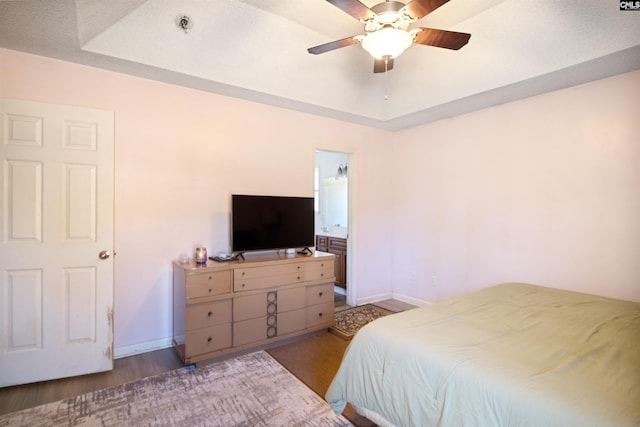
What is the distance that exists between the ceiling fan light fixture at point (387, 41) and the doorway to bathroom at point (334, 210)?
295 cm

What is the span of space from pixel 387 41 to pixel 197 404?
2.68 m

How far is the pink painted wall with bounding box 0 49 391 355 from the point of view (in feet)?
8.98

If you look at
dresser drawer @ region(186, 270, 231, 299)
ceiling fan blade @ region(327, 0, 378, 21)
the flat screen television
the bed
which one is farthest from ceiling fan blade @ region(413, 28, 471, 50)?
dresser drawer @ region(186, 270, 231, 299)

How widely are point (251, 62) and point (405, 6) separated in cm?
166

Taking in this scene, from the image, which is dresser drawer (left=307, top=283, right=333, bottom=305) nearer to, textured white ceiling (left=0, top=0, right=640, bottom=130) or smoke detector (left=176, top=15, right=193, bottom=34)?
textured white ceiling (left=0, top=0, right=640, bottom=130)

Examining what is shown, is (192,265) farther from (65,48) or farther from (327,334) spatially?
(65,48)

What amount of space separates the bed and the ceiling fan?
1685mm

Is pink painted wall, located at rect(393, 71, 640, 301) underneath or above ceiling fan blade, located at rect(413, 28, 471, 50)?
underneath

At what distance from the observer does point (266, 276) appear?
10.2 ft

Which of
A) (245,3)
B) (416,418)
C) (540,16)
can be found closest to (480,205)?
(540,16)

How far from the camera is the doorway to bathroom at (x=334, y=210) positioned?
16.5ft

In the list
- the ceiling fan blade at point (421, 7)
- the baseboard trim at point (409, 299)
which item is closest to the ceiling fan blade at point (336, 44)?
the ceiling fan blade at point (421, 7)

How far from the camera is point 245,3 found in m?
2.61

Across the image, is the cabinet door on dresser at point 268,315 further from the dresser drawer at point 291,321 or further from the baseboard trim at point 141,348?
the baseboard trim at point 141,348
